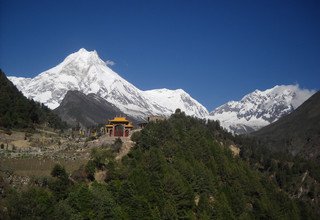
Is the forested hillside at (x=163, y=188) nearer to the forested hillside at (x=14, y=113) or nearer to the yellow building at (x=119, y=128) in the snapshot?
the yellow building at (x=119, y=128)

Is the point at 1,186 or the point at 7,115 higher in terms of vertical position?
the point at 7,115

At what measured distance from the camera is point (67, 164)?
236 ft

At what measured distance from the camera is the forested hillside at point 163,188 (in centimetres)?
5156

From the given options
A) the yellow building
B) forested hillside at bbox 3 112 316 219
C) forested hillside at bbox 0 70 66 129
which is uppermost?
forested hillside at bbox 0 70 66 129

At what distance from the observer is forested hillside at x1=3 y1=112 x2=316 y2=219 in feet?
169

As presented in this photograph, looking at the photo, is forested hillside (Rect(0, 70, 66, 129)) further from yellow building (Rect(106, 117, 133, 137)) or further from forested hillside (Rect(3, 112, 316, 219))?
forested hillside (Rect(3, 112, 316, 219))

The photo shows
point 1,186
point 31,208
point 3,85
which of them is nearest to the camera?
point 31,208

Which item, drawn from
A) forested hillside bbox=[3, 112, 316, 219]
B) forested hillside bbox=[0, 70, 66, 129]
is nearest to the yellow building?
forested hillside bbox=[3, 112, 316, 219]

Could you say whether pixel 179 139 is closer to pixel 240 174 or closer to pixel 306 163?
pixel 240 174

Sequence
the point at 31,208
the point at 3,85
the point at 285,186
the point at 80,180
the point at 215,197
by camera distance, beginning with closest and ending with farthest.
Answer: the point at 31,208
the point at 80,180
the point at 215,197
the point at 285,186
the point at 3,85

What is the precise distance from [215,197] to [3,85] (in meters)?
85.1

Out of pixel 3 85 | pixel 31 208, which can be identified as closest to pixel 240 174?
pixel 31 208

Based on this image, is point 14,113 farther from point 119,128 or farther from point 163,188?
point 163,188

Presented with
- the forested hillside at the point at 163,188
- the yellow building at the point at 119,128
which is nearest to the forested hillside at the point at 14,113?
the yellow building at the point at 119,128
